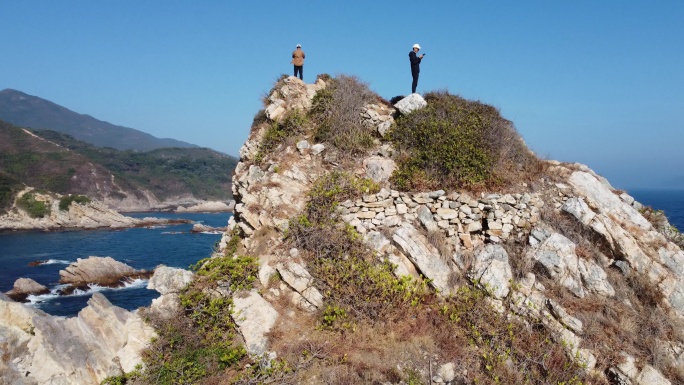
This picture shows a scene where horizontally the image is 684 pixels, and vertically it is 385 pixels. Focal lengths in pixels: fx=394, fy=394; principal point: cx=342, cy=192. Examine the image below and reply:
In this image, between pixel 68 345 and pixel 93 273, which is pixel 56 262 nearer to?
pixel 93 273

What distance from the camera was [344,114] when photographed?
13.6 meters

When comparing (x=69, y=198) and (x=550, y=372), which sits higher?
(x=550, y=372)

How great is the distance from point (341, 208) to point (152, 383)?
593 cm

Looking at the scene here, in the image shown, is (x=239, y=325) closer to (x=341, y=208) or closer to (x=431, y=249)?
(x=341, y=208)

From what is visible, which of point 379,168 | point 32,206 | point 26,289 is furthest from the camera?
point 32,206

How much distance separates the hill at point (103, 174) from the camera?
104 meters

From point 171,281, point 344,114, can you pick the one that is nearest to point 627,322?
point 344,114

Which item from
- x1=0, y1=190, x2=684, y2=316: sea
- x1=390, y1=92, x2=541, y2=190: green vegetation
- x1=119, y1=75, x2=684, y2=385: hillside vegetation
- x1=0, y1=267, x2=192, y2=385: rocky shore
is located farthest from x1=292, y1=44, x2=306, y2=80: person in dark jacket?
x1=0, y1=190, x2=684, y2=316: sea

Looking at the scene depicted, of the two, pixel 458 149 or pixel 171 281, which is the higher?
pixel 458 149

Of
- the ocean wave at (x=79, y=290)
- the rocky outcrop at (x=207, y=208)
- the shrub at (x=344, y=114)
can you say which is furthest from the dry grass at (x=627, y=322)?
the rocky outcrop at (x=207, y=208)

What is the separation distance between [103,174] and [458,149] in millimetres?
129240

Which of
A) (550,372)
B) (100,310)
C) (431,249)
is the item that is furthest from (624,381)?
(100,310)

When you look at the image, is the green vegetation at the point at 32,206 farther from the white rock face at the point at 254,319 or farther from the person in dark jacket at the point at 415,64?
the white rock face at the point at 254,319

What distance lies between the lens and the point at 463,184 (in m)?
11.2
